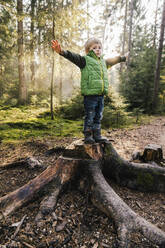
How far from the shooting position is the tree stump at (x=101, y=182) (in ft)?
6.02

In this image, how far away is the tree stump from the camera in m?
1.83

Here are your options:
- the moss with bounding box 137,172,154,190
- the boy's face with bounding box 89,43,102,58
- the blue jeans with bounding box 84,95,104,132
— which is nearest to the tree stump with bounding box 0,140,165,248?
the moss with bounding box 137,172,154,190

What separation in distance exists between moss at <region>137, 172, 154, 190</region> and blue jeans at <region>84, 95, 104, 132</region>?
4.10 feet

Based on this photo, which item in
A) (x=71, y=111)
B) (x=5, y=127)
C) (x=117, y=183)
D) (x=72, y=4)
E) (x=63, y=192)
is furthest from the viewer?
(x=71, y=111)

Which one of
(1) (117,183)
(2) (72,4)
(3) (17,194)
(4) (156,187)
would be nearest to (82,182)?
(1) (117,183)

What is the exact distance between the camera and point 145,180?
2836 millimetres

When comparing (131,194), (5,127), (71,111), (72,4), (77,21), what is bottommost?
(131,194)

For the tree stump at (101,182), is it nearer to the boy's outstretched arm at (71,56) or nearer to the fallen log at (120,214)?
the fallen log at (120,214)

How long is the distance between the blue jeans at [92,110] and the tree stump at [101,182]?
0.48m

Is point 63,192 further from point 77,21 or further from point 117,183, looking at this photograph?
point 77,21

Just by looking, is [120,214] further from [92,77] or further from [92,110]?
[92,77]

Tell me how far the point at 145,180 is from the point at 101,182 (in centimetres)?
99

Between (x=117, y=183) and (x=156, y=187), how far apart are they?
69cm

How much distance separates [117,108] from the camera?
8469mm
